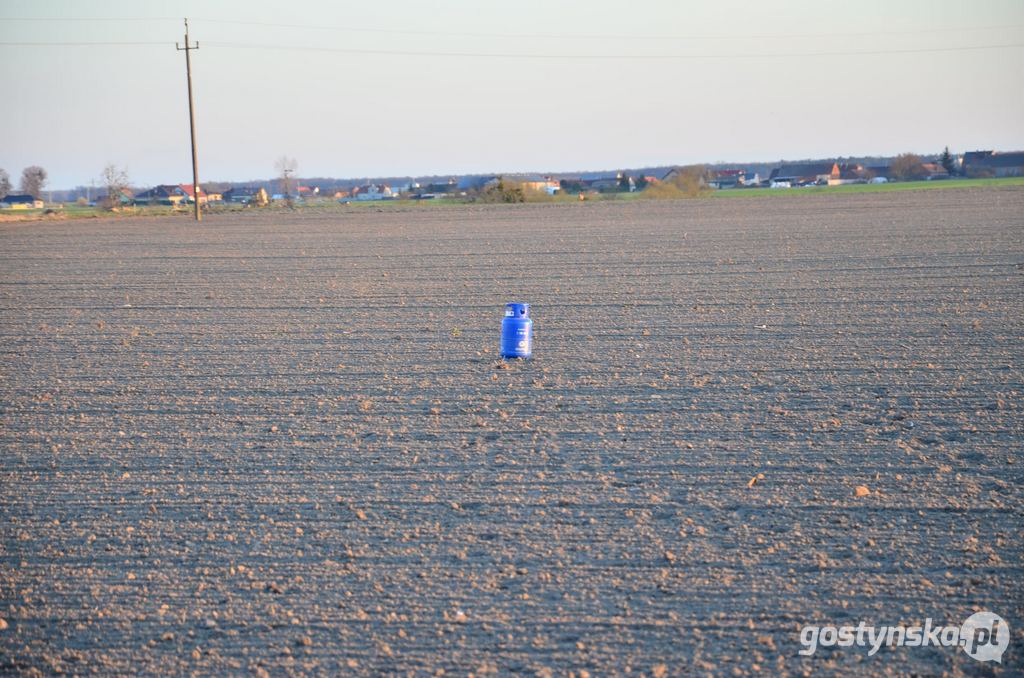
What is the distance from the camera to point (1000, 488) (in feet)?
20.7

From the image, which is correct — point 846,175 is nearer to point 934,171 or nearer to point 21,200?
point 934,171

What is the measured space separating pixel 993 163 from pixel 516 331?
112 meters

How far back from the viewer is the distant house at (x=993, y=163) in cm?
9894

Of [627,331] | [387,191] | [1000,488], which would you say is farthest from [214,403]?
[387,191]

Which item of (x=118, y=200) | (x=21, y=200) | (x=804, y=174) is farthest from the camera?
(x=804, y=174)

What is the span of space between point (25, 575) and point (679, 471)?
12.7ft

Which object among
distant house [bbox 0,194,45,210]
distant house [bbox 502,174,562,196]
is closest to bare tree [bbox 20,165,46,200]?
distant house [bbox 0,194,45,210]

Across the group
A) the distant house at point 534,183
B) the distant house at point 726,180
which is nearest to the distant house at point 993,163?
the distant house at point 726,180

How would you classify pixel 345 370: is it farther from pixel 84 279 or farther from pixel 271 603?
pixel 84 279

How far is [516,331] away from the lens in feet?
34.0

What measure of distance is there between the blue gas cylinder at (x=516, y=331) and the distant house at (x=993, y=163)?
321 feet

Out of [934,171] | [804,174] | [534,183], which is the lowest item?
[534,183]

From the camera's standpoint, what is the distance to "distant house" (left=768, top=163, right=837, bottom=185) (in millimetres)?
119338

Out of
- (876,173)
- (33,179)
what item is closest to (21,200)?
(33,179)
